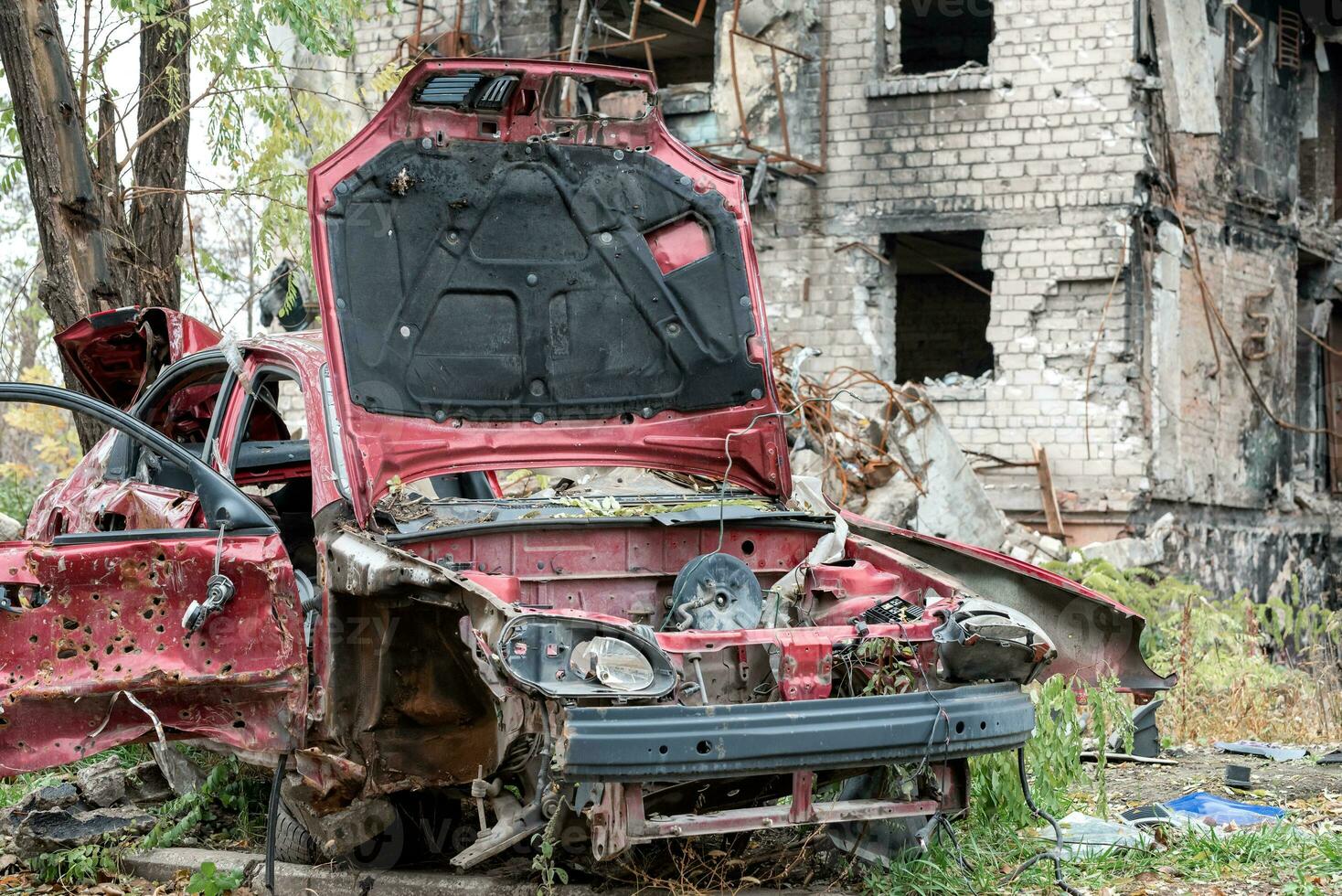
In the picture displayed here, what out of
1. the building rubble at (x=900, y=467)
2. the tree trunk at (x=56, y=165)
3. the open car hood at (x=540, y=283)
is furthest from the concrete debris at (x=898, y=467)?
the open car hood at (x=540, y=283)

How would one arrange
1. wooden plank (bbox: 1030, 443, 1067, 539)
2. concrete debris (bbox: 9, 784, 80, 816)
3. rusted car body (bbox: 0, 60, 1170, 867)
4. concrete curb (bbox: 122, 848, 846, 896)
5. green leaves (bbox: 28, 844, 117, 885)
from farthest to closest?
1. wooden plank (bbox: 1030, 443, 1067, 539)
2. concrete debris (bbox: 9, 784, 80, 816)
3. green leaves (bbox: 28, 844, 117, 885)
4. concrete curb (bbox: 122, 848, 846, 896)
5. rusted car body (bbox: 0, 60, 1170, 867)

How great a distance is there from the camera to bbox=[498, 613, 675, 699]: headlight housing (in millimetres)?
3801

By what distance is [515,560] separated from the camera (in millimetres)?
4723

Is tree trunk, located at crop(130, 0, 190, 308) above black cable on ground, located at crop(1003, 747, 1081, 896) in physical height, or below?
above

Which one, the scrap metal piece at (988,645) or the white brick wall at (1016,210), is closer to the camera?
the scrap metal piece at (988,645)

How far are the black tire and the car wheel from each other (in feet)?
5.99

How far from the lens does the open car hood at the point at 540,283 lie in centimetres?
510

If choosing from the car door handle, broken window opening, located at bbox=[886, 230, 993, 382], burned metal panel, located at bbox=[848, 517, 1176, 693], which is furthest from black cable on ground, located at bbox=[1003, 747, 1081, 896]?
broken window opening, located at bbox=[886, 230, 993, 382]

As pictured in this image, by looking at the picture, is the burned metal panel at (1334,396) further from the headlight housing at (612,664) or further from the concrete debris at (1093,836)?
the headlight housing at (612,664)

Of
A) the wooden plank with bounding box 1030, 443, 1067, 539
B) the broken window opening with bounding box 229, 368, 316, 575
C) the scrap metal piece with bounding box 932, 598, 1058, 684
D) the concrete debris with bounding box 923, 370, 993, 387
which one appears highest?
the concrete debris with bounding box 923, 370, 993, 387

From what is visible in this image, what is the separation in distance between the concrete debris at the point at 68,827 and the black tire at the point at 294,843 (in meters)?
0.73

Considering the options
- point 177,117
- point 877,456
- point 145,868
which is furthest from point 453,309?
point 877,456

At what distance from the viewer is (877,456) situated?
11023 mm

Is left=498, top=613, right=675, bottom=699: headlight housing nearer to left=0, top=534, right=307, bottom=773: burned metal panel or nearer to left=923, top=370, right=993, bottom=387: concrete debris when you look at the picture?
left=0, top=534, right=307, bottom=773: burned metal panel
